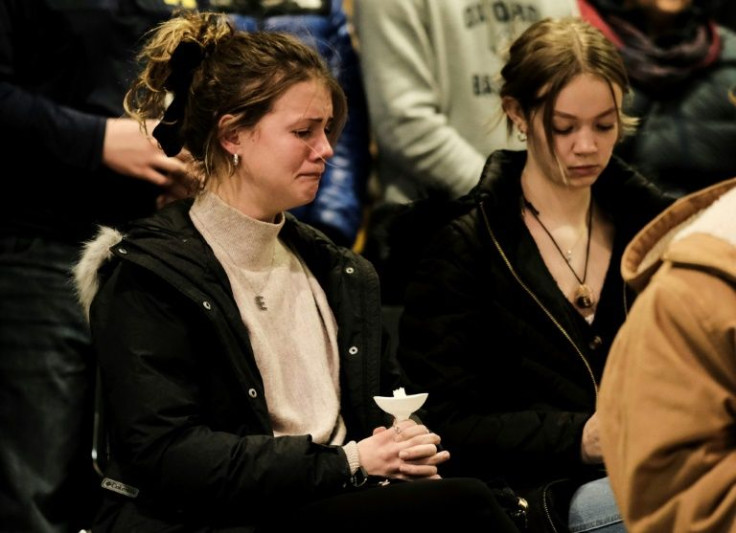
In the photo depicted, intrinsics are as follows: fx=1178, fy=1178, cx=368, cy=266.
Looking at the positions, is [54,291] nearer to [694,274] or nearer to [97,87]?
[97,87]

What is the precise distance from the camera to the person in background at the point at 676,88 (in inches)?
138

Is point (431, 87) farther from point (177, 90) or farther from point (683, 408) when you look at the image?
point (683, 408)

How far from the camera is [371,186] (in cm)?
339

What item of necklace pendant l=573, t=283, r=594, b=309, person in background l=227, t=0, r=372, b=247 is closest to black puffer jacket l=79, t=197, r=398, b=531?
necklace pendant l=573, t=283, r=594, b=309

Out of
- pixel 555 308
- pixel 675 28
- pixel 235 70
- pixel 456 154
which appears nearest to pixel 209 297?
pixel 235 70

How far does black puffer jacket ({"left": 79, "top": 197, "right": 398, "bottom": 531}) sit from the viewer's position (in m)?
2.00

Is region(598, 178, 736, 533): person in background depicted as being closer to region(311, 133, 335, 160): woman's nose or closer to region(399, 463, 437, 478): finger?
region(399, 463, 437, 478): finger

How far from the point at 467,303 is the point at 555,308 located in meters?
0.19

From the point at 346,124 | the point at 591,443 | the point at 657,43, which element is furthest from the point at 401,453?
the point at 657,43

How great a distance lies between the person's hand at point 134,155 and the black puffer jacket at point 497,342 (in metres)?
0.61

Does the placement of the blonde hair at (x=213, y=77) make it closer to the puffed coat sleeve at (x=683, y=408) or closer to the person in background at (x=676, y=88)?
the puffed coat sleeve at (x=683, y=408)

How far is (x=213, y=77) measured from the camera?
2.30 meters

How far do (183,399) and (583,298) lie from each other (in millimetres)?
984

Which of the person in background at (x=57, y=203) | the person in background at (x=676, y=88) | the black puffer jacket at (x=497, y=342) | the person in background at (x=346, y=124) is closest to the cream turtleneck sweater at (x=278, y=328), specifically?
the black puffer jacket at (x=497, y=342)
